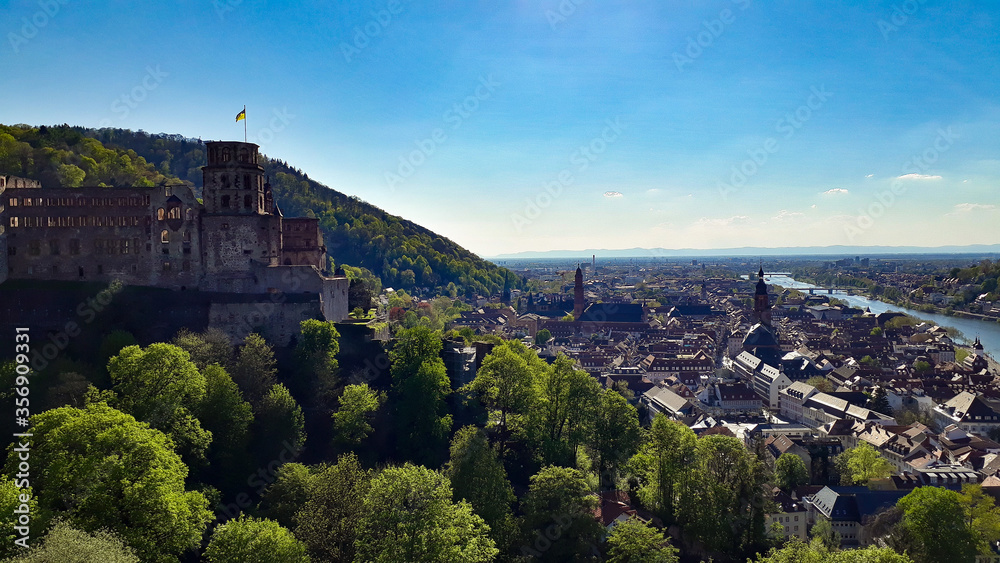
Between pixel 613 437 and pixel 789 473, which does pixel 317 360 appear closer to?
pixel 613 437

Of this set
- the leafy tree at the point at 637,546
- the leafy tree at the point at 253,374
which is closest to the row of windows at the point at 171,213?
the leafy tree at the point at 253,374

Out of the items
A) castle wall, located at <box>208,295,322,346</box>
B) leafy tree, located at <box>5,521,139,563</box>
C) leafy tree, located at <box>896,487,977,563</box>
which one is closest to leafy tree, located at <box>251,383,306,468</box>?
castle wall, located at <box>208,295,322,346</box>

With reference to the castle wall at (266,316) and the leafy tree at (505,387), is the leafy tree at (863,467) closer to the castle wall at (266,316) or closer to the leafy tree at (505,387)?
the leafy tree at (505,387)

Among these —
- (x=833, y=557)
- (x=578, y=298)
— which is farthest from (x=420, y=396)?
(x=578, y=298)

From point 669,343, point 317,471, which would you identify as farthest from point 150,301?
point 669,343

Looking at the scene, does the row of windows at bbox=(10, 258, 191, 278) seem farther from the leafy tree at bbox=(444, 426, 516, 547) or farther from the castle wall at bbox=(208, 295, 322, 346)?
the leafy tree at bbox=(444, 426, 516, 547)

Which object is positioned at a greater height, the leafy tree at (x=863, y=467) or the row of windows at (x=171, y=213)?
the row of windows at (x=171, y=213)
